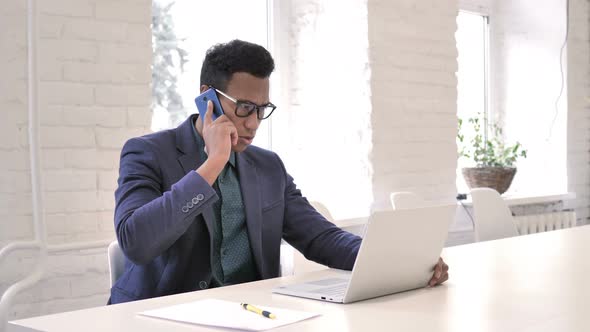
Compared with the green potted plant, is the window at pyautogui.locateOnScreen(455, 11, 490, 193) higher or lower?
higher

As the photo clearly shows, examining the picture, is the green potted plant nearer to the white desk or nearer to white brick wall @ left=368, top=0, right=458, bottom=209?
white brick wall @ left=368, top=0, right=458, bottom=209

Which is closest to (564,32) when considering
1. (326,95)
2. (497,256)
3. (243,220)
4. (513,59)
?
(513,59)

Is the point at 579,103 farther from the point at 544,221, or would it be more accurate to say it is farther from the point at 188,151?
the point at 188,151

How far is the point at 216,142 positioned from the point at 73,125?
0.84 metres

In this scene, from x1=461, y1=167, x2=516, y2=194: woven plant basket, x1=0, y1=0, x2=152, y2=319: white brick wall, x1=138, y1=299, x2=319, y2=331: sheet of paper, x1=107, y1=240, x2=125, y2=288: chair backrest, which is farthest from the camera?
x1=461, y1=167, x2=516, y2=194: woven plant basket

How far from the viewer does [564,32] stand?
5.32m

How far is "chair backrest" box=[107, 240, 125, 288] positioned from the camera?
83.5 inches

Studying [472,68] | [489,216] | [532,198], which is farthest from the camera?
[472,68]

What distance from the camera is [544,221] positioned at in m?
5.10

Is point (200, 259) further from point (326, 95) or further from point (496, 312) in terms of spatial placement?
point (326, 95)

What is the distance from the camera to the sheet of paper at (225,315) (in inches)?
56.1

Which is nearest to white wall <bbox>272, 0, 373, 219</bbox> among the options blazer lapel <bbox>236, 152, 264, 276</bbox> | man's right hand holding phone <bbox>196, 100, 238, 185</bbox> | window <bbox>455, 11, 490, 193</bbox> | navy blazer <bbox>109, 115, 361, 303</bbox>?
window <bbox>455, 11, 490, 193</bbox>

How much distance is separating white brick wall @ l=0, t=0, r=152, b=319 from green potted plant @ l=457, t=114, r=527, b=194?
8.46 feet

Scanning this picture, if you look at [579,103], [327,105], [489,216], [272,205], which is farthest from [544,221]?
[272,205]
